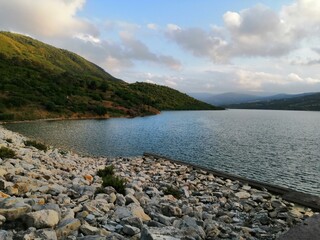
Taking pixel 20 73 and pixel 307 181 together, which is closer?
pixel 307 181

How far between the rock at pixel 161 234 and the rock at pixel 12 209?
11.3 ft

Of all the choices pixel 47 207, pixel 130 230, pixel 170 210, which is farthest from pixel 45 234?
pixel 170 210

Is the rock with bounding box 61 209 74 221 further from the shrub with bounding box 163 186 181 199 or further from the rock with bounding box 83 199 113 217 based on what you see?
the shrub with bounding box 163 186 181 199

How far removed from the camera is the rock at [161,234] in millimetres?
7777

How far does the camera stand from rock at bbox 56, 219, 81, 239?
808 cm

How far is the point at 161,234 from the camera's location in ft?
27.1

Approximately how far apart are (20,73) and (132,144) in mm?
92588

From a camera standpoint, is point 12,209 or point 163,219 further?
point 163,219

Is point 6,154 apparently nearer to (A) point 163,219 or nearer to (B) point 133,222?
(A) point 163,219

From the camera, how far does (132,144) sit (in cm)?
4825

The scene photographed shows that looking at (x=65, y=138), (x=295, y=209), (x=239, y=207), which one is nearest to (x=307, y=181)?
(x=295, y=209)

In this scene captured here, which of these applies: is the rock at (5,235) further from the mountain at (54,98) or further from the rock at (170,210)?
the mountain at (54,98)

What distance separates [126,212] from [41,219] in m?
3.03

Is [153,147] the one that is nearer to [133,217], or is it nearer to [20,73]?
[133,217]
